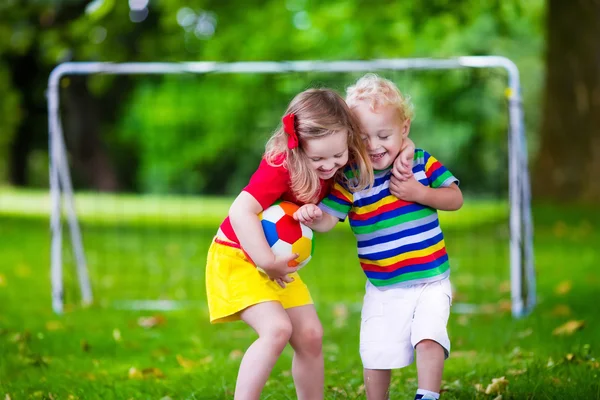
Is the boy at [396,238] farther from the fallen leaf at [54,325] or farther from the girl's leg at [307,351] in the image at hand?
the fallen leaf at [54,325]

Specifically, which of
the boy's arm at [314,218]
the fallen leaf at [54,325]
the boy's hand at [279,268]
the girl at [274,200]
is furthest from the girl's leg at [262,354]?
the fallen leaf at [54,325]

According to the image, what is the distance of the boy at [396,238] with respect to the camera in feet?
11.1

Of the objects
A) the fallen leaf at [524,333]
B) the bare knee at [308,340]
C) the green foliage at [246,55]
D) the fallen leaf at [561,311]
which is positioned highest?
the green foliage at [246,55]

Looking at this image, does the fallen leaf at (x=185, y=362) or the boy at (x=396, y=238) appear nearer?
the boy at (x=396, y=238)

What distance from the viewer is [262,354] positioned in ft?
10.8

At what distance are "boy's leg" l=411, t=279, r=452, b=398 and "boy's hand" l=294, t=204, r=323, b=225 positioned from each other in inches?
20.8

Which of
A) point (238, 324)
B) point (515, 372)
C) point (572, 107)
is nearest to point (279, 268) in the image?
point (515, 372)

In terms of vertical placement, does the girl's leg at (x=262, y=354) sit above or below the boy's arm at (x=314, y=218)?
below

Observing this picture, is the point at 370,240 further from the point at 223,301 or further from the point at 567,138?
the point at 567,138

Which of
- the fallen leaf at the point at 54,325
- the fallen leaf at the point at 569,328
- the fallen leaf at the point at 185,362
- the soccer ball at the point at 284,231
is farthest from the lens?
the fallen leaf at the point at 54,325

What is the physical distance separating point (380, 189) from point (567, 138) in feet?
30.0

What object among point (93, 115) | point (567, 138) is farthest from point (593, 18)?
point (93, 115)

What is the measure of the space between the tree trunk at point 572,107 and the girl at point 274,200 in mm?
9070

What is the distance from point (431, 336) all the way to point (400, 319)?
0.18 meters
